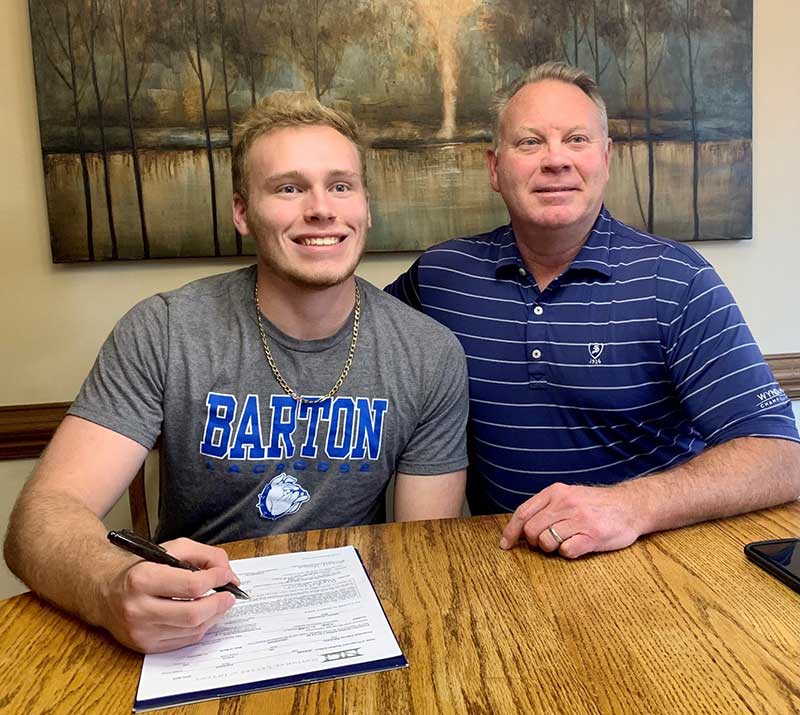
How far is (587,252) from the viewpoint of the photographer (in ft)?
5.16

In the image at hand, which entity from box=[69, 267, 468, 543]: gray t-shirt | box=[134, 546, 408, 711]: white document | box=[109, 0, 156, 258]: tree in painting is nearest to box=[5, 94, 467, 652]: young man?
box=[69, 267, 468, 543]: gray t-shirt

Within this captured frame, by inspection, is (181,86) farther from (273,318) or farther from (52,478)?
(52,478)

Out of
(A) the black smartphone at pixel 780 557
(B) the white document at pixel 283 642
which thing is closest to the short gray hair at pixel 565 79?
(A) the black smartphone at pixel 780 557

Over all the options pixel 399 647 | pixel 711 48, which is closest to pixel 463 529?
pixel 399 647

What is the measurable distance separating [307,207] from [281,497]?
1.84 feet

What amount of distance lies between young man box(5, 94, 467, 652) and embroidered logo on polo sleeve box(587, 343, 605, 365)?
285mm

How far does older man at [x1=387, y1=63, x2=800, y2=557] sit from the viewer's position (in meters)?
1.46

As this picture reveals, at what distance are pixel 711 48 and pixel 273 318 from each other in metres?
1.49

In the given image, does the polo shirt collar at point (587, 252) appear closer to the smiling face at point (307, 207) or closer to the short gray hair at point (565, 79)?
the short gray hair at point (565, 79)

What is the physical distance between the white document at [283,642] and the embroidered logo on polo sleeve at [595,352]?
0.75 m

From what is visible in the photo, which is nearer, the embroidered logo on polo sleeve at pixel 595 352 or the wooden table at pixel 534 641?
the wooden table at pixel 534 641

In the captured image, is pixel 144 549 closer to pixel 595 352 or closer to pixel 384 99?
pixel 595 352

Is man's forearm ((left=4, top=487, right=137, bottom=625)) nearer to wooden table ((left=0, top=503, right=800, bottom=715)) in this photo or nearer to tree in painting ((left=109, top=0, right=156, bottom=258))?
wooden table ((left=0, top=503, right=800, bottom=715))

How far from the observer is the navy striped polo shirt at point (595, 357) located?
1463 millimetres
